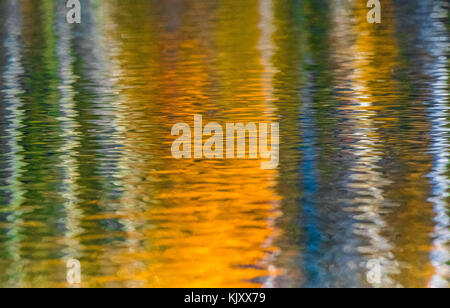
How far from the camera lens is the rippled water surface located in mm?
4484

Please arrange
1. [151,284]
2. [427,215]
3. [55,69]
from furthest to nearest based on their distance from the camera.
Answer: [55,69] → [427,215] → [151,284]

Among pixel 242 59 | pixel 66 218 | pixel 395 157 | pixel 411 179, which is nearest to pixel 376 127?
pixel 395 157

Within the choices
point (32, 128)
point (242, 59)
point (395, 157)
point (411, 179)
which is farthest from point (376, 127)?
point (242, 59)

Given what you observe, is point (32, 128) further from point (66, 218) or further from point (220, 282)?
point (220, 282)

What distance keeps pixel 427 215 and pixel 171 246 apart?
1093mm

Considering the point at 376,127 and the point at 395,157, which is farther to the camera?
the point at 376,127

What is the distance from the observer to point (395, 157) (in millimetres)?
6391

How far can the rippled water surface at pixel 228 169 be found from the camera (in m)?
4.48

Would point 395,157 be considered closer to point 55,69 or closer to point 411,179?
point 411,179

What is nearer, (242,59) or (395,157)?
(395,157)

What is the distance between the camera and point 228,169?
245 inches
